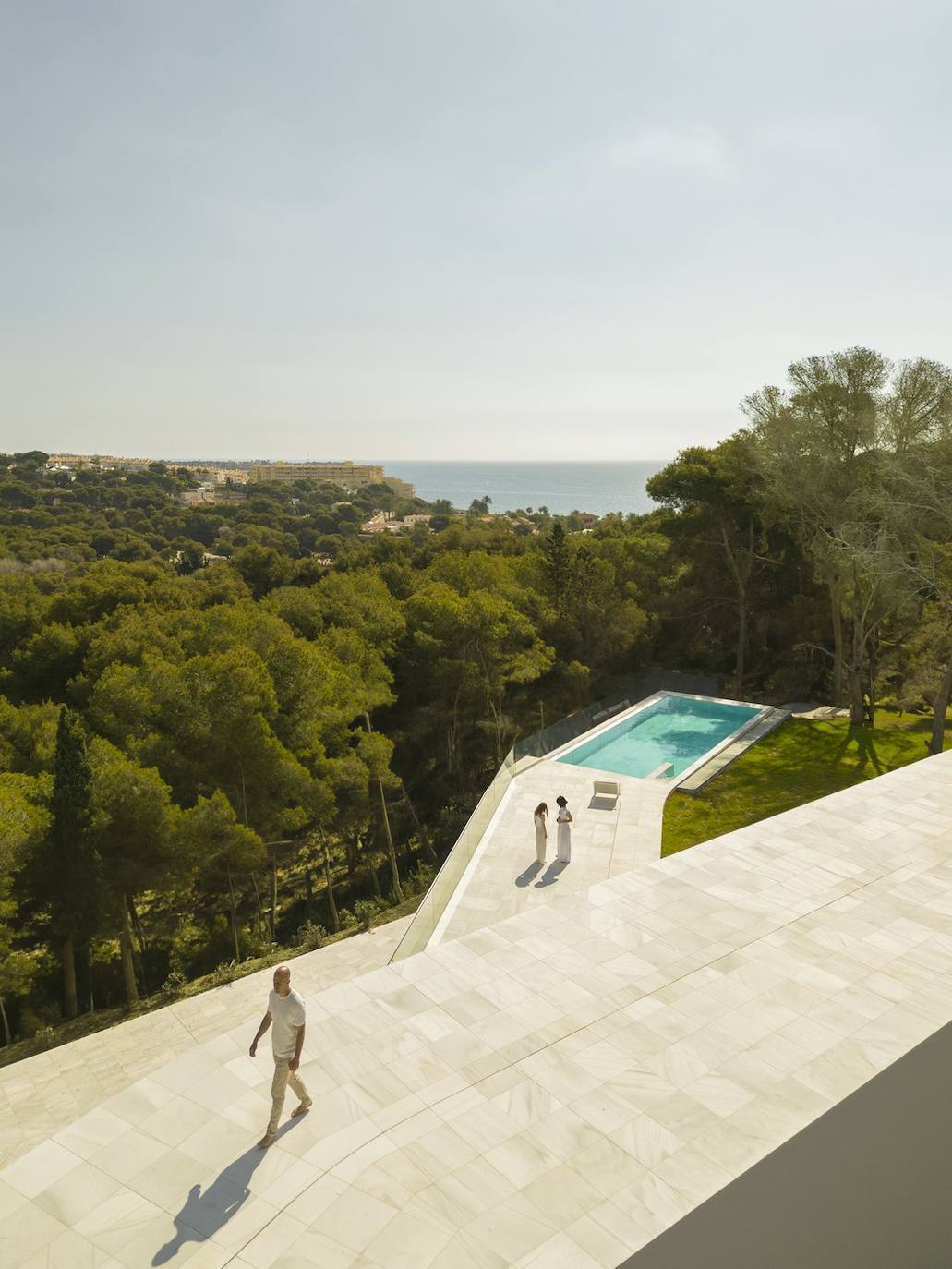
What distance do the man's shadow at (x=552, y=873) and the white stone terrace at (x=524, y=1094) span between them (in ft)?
13.6

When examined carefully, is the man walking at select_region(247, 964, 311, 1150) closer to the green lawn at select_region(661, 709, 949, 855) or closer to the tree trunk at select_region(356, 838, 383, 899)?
the green lawn at select_region(661, 709, 949, 855)

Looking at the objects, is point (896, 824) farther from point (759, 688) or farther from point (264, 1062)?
point (759, 688)

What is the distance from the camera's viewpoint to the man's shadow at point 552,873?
39.4 feet

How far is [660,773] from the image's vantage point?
17125 mm

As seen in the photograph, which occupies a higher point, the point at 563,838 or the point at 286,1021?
the point at 286,1021

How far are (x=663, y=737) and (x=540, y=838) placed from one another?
8633 mm

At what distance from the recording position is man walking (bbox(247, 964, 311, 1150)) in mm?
4828

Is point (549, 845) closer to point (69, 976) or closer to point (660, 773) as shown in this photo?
point (660, 773)

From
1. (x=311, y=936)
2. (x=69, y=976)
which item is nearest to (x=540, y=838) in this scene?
(x=311, y=936)

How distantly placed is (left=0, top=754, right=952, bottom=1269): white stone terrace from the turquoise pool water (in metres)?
9.93

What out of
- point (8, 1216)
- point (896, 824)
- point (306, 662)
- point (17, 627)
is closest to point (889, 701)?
point (896, 824)

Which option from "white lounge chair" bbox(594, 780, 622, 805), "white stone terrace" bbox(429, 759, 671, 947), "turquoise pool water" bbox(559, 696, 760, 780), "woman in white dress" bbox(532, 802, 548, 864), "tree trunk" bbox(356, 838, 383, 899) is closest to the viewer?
"white stone terrace" bbox(429, 759, 671, 947)

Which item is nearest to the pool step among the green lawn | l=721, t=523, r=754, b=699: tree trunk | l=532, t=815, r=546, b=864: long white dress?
the green lawn

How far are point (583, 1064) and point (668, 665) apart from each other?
24717mm
